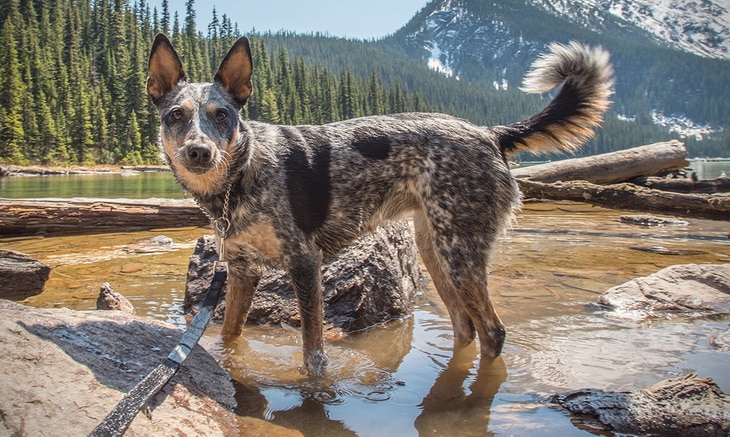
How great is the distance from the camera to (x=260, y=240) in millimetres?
4031

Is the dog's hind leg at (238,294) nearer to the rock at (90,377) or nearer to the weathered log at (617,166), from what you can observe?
the rock at (90,377)

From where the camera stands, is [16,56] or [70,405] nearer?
[70,405]

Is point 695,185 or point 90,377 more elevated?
point 695,185

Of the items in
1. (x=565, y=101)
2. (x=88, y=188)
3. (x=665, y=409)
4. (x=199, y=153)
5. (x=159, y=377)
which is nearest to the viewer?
(x=159, y=377)

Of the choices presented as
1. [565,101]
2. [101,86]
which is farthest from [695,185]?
[101,86]

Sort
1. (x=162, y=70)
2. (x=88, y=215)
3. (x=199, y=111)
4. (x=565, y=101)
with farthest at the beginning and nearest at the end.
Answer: (x=88, y=215)
(x=565, y=101)
(x=162, y=70)
(x=199, y=111)

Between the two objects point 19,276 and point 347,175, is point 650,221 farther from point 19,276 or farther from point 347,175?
point 19,276

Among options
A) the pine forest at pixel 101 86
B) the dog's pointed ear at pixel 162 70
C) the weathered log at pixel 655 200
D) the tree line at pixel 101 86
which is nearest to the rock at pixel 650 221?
the weathered log at pixel 655 200

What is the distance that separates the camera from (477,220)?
4.46 m

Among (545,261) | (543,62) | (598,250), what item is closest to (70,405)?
(543,62)

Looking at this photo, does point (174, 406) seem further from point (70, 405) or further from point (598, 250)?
point (598, 250)

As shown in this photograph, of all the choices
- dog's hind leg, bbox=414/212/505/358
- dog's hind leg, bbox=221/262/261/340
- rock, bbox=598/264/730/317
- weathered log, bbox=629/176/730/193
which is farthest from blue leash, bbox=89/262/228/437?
weathered log, bbox=629/176/730/193

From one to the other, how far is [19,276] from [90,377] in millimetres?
3333

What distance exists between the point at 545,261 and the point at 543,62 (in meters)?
4.42
